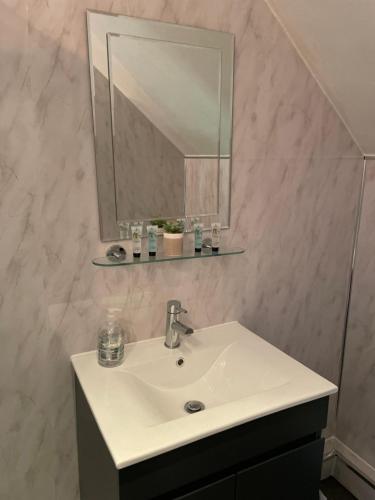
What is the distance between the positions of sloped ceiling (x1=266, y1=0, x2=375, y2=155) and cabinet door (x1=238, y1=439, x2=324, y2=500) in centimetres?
120

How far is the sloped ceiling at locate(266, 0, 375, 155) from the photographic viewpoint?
1205 millimetres

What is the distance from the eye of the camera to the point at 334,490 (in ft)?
6.43

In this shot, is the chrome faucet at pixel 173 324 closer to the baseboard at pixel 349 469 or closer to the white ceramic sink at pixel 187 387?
the white ceramic sink at pixel 187 387

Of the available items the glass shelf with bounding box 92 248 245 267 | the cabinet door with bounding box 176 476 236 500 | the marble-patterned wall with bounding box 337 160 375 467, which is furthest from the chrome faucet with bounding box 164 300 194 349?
the marble-patterned wall with bounding box 337 160 375 467

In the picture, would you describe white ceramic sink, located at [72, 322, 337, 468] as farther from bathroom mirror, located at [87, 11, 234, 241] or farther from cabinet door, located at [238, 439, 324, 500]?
bathroom mirror, located at [87, 11, 234, 241]

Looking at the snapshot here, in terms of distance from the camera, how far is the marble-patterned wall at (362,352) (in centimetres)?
175

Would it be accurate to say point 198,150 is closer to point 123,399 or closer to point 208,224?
point 208,224

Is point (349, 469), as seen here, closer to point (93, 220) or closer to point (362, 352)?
point (362, 352)

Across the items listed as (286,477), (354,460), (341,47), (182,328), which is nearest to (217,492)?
(286,477)

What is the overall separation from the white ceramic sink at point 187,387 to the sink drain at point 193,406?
0.01 m

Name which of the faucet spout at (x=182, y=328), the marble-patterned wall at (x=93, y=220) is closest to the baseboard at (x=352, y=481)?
the marble-patterned wall at (x=93, y=220)

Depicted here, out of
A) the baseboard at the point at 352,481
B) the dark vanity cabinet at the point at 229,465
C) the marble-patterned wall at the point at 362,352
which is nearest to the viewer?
the dark vanity cabinet at the point at 229,465

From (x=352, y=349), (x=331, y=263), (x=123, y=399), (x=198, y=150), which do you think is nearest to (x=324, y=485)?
(x=352, y=349)

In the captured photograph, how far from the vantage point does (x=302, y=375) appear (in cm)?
118
